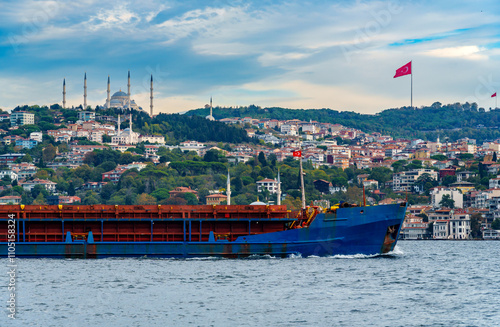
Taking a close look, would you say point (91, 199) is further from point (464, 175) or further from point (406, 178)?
point (464, 175)

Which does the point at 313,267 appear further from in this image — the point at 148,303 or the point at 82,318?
the point at 82,318

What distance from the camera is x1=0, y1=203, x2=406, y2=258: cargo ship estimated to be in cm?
5172

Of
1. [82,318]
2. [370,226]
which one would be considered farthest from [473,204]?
[82,318]

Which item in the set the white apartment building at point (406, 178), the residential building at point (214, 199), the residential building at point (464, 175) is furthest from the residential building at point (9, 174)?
the residential building at point (464, 175)

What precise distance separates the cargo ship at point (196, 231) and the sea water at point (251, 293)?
28.8 inches

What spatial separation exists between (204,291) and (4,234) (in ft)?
61.5

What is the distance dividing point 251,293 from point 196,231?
15.8 meters

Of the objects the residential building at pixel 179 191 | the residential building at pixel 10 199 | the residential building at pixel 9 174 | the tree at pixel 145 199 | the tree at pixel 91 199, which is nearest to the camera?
the tree at pixel 145 199

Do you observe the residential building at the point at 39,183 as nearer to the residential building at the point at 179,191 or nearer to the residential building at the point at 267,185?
the residential building at the point at 179,191

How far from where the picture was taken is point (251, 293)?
39250mm

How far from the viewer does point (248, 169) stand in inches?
6988

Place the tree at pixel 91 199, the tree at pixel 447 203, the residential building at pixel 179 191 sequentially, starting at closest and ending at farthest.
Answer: the residential building at pixel 179 191
the tree at pixel 91 199
the tree at pixel 447 203

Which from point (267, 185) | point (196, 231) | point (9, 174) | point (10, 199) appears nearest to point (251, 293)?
point (196, 231)

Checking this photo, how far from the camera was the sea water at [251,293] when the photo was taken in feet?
110
